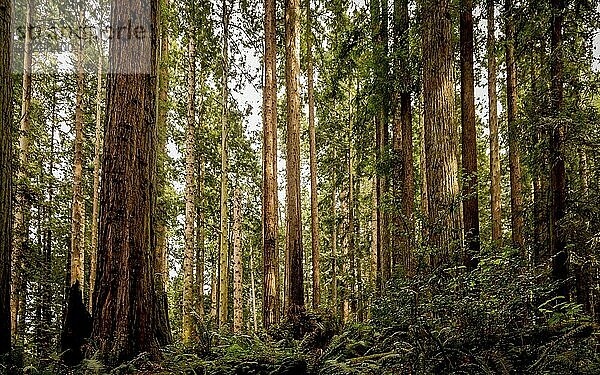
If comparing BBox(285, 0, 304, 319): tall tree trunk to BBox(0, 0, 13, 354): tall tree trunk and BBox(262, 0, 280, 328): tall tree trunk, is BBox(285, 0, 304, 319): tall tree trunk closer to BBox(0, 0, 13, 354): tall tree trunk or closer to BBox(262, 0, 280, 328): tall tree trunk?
BBox(262, 0, 280, 328): tall tree trunk

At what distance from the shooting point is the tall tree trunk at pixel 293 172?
10492mm

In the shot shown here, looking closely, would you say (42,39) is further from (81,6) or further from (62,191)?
(62,191)

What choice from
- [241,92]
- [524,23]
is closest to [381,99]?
[524,23]

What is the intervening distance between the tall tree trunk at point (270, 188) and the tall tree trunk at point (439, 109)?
4.89 meters

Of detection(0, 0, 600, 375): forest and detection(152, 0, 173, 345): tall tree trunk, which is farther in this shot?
detection(152, 0, 173, 345): tall tree trunk

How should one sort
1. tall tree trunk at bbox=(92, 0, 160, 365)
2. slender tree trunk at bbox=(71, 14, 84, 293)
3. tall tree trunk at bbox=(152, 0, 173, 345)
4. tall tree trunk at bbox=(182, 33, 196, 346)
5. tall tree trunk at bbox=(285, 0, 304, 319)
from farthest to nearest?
slender tree trunk at bbox=(71, 14, 84, 293) < tall tree trunk at bbox=(182, 33, 196, 346) < tall tree trunk at bbox=(285, 0, 304, 319) < tall tree trunk at bbox=(152, 0, 173, 345) < tall tree trunk at bbox=(92, 0, 160, 365)

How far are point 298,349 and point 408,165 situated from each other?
6.61m

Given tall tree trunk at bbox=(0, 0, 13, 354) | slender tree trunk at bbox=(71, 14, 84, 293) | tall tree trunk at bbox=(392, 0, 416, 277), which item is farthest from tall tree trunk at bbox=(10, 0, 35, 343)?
tall tree trunk at bbox=(392, 0, 416, 277)

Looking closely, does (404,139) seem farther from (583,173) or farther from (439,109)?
(439,109)

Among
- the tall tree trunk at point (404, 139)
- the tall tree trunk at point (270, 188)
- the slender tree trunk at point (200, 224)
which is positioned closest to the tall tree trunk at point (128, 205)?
the tall tree trunk at point (270, 188)

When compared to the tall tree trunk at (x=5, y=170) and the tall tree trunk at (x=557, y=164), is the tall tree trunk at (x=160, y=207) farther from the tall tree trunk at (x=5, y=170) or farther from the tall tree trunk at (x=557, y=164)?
the tall tree trunk at (x=557, y=164)

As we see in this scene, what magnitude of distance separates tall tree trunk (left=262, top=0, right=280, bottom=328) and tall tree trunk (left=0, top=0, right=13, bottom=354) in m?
6.12

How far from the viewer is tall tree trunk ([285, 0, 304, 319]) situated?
10492mm

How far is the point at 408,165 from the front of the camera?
11.9 m
